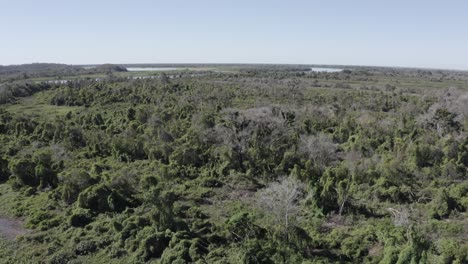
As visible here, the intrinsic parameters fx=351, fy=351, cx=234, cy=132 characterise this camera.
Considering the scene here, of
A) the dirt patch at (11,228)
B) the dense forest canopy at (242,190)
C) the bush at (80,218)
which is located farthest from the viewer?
the bush at (80,218)

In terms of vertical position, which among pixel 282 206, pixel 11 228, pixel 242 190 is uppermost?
pixel 282 206

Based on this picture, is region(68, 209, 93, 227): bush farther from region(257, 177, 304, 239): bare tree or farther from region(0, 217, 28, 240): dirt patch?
region(257, 177, 304, 239): bare tree

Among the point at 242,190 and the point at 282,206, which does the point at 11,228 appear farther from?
the point at 282,206

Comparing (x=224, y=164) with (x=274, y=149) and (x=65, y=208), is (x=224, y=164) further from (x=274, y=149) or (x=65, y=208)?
(x=65, y=208)

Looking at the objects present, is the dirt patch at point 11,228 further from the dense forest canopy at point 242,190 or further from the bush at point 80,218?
the bush at point 80,218

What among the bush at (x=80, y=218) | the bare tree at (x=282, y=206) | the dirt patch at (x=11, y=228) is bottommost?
the dirt patch at (x=11, y=228)

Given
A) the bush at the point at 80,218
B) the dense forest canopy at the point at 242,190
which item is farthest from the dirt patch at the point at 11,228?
the bush at the point at 80,218

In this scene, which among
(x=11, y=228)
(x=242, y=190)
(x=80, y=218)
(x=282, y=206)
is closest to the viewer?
(x=282, y=206)

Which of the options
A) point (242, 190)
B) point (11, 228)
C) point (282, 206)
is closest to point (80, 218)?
point (11, 228)
